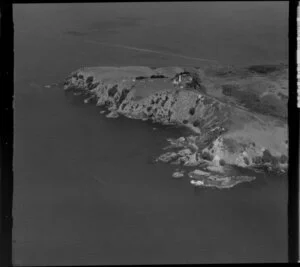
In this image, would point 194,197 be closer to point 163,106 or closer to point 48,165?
point 163,106

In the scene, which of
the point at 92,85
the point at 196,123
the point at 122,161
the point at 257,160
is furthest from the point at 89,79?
the point at 257,160

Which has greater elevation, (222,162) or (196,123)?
(196,123)

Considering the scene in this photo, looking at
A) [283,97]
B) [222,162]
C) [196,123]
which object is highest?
[283,97]

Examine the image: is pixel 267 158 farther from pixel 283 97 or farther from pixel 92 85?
pixel 92 85

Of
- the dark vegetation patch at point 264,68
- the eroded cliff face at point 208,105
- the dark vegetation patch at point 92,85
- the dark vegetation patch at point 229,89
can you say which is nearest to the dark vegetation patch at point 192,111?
the eroded cliff face at point 208,105

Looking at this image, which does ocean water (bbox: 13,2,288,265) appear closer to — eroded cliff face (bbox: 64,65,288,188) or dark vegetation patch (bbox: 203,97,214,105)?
eroded cliff face (bbox: 64,65,288,188)

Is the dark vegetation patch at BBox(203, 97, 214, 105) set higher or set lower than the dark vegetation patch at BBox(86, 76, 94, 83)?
lower

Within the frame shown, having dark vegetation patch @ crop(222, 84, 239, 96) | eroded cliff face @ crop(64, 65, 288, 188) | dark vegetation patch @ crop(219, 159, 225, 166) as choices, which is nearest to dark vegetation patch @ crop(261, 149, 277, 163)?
eroded cliff face @ crop(64, 65, 288, 188)
